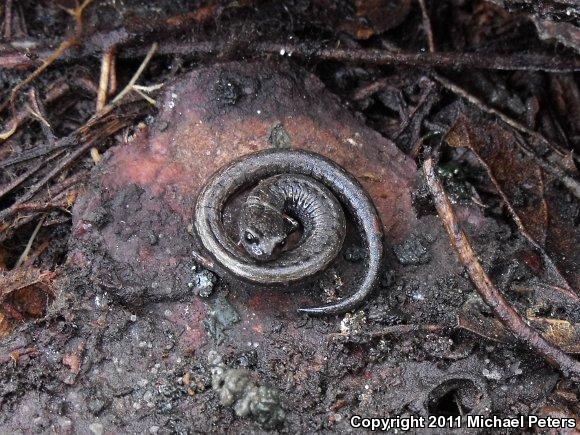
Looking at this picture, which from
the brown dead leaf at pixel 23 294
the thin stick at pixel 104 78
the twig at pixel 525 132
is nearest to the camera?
the brown dead leaf at pixel 23 294

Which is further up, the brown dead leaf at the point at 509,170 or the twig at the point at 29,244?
the brown dead leaf at the point at 509,170

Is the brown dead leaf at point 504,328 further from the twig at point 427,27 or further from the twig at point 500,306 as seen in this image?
the twig at point 427,27

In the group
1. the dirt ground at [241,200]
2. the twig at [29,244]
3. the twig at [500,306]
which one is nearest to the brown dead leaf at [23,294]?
the dirt ground at [241,200]

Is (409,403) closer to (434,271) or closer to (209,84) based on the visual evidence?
(434,271)

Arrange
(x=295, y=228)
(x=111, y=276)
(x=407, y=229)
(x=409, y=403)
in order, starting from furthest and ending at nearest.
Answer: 1. (x=295, y=228)
2. (x=407, y=229)
3. (x=111, y=276)
4. (x=409, y=403)

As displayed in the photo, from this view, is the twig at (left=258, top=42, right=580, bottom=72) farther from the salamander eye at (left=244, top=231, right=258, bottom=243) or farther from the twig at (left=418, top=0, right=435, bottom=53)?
the salamander eye at (left=244, top=231, right=258, bottom=243)

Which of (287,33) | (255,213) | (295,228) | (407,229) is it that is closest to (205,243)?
(255,213)
